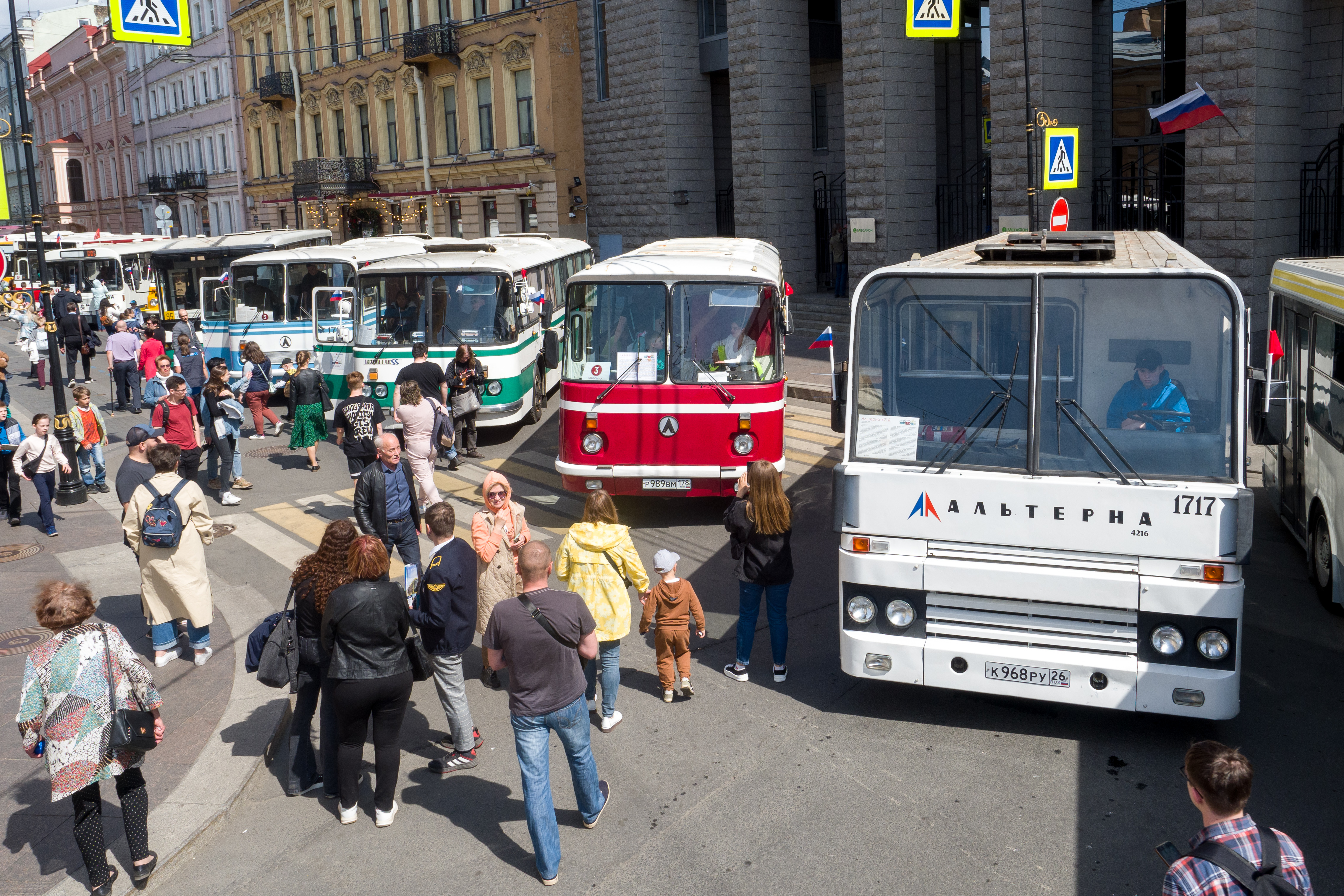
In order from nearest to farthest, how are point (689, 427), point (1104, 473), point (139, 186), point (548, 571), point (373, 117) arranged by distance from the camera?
point (548, 571) < point (1104, 473) < point (689, 427) < point (373, 117) < point (139, 186)

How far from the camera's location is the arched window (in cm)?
8094

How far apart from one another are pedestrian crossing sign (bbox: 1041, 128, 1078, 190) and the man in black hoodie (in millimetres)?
15035

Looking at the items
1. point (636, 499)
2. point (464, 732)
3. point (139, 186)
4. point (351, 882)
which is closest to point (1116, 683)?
point (464, 732)

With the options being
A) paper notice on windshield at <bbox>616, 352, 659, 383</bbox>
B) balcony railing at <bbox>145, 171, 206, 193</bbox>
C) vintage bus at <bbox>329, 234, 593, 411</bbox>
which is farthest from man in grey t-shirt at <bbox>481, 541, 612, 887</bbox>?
balcony railing at <bbox>145, 171, 206, 193</bbox>

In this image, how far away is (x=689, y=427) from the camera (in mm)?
11648

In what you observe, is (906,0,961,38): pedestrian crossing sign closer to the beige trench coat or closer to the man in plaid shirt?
the beige trench coat

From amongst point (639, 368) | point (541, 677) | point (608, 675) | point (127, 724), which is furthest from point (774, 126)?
point (127, 724)

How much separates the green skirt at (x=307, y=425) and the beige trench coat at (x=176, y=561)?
7.27 metres

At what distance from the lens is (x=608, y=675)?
23.7 ft

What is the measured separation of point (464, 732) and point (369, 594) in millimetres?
1449

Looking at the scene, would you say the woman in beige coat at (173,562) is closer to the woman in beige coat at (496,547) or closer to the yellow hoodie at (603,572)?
the woman in beige coat at (496,547)

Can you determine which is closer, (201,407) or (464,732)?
(464,732)

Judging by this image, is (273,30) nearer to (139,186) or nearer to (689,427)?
(139,186)

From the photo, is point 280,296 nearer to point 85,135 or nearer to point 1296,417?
point 1296,417
